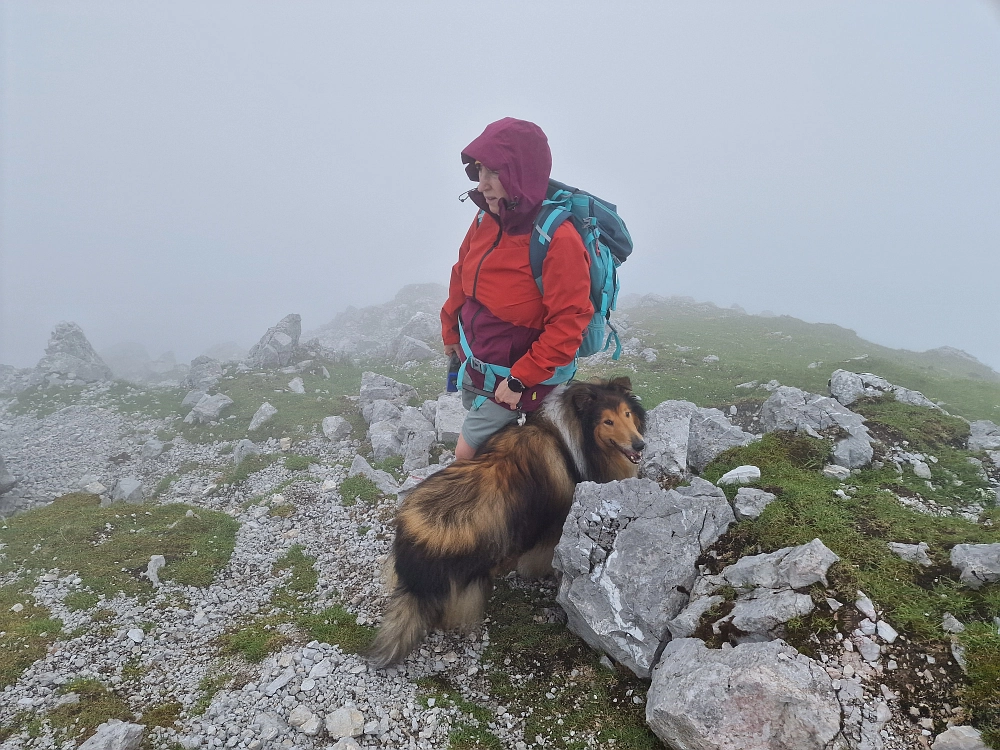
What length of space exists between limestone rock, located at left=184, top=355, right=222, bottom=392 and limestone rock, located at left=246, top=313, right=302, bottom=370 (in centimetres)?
208

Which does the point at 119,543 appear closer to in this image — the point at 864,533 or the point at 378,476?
the point at 378,476

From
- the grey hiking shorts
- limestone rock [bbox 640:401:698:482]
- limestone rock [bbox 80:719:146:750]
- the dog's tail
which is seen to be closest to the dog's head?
→ the grey hiking shorts

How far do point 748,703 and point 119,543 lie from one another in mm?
9702

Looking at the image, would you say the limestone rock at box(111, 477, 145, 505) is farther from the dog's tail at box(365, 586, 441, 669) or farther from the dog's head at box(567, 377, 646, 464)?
the dog's head at box(567, 377, 646, 464)

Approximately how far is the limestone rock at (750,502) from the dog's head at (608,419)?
118 centimetres

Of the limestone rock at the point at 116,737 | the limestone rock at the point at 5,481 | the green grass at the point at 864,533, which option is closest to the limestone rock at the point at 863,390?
the green grass at the point at 864,533

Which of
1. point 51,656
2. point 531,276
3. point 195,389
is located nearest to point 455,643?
point 531,276

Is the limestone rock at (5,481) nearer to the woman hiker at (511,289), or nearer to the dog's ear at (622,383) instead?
the woman hiker at (511,289)

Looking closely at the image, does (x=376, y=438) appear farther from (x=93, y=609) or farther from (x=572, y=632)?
(x=572, y=632)

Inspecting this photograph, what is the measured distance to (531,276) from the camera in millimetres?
5059

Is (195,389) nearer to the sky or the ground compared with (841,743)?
nearer to the ground

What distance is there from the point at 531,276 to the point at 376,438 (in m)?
10.4

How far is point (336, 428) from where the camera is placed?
54.3 feet

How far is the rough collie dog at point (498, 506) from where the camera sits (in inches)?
197
